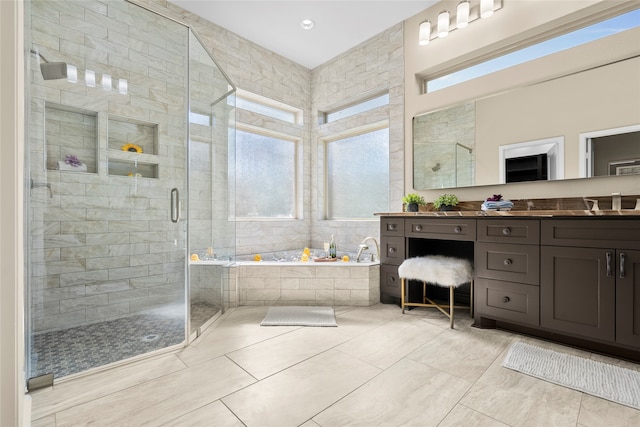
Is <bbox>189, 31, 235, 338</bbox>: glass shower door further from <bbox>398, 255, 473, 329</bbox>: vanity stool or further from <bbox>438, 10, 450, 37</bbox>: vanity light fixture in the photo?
<bbox>438, 10, 450, 37</bbox>: vanity light fixture

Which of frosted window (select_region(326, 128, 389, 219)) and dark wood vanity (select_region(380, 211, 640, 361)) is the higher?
frosted window (select_region(326, 128, 389, 219))

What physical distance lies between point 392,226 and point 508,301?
1103 millimetres

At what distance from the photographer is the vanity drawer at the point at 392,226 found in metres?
2.78

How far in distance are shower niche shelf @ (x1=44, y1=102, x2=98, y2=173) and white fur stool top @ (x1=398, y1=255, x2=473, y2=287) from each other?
266 centimetres

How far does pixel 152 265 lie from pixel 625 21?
4.04 m

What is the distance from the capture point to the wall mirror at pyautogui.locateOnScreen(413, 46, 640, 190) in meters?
2.07

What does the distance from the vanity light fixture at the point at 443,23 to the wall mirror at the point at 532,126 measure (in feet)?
2.38

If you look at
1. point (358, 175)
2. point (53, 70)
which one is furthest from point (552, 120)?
point (53, 70)

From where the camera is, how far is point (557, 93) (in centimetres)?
234

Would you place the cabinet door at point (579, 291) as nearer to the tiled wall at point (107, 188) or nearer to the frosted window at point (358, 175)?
the frosted window at point (358, 175)

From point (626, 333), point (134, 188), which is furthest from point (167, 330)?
point (626, 333)

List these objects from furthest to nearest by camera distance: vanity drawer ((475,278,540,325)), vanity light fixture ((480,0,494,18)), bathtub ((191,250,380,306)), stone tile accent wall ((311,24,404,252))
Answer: stone tile accent wall ((311,24,404,252)), bathtub ((191,250,380,306)), vanity light fixture ((480,0,494,18)), vanity drawer ((475,278,540,325))

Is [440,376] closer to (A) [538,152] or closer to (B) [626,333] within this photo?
(B) [626,333]

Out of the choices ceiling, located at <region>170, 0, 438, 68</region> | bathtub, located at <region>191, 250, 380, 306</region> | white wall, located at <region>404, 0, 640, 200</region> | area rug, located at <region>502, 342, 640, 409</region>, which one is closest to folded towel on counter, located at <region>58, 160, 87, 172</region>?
bathtub, located at <region>191, 250, 380, 306</region>
